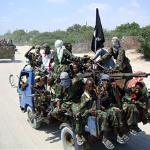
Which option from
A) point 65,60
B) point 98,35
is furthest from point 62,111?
point 98,35

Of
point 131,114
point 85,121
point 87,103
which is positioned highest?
point 87,103

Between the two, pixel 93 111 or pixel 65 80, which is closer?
pixel 93 111

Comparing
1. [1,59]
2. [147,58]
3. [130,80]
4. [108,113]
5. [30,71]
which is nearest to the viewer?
[108,113]

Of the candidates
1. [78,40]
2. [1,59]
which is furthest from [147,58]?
[78,40]

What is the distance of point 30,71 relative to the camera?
10156mm

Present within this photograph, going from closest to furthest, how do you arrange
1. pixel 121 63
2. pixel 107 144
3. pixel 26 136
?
pixel 107 144 < pixel 121 63 < pixel 26 136

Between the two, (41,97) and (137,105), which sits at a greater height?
(137,105)

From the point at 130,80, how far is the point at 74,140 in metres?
1.59

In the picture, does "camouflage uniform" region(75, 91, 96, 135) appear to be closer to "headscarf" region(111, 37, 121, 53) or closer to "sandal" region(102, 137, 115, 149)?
"sandal" region(102, 137, 115, 149)

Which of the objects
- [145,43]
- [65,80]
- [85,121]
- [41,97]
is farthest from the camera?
[145,43]

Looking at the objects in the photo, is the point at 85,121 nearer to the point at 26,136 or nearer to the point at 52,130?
the point at 26,136

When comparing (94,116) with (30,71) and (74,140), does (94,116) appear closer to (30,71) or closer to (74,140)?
(74,140)

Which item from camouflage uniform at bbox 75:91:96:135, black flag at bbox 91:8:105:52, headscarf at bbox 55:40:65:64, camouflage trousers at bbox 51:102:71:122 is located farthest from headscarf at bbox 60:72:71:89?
black flag at bbox 91:8:105:52

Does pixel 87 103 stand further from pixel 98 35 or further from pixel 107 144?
pixel 98 35
